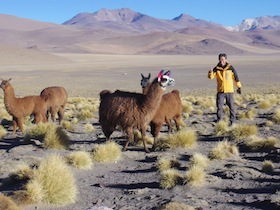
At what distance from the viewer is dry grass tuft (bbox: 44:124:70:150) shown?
8.99 meters

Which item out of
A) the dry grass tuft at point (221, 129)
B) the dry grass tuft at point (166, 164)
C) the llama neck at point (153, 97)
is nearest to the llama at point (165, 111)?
the llama neck at point (153, 97)

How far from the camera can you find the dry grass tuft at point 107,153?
800cm

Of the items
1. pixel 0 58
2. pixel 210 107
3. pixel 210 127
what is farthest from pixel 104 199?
pixel 0 58

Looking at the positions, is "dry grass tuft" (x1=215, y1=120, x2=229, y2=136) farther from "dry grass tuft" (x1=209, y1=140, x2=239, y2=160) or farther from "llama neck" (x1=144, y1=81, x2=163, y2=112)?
"llama neck" (x1=144, y1=81, x2=163, y2=112)

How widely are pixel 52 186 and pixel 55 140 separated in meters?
3.51

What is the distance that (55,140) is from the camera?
9.04m

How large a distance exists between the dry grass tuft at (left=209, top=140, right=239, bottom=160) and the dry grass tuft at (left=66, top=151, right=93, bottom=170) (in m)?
2.24

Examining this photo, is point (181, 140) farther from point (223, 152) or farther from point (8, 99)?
point (8, 99)

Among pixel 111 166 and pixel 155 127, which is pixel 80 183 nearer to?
pixel 111 166

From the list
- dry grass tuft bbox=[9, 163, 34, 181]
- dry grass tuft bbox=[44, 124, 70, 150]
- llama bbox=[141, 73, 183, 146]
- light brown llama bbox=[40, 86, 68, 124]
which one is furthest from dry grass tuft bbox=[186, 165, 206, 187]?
light brown llama bbox=[40, 86, 68, 124]

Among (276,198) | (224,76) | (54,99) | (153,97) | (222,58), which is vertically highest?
(222,58)

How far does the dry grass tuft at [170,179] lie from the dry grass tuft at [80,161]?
1.56 metres

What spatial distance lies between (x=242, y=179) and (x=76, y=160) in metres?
2.76

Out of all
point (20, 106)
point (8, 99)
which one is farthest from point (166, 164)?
point (8, 99)
